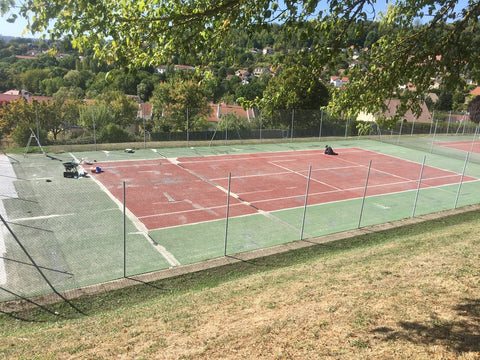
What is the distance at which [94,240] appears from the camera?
1269cm

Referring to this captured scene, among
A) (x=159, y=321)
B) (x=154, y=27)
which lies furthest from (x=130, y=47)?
(x=159, y=321)

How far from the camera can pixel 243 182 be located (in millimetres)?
20953

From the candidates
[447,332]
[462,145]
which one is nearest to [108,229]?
[447,332]

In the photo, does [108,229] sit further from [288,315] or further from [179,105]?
[179,105]

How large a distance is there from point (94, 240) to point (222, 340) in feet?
26.1

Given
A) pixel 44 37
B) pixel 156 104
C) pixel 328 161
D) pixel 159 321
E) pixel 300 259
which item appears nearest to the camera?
pixel 44 37

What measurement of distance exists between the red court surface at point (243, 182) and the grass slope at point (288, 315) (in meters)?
5.55

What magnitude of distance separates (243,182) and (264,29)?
14.2m

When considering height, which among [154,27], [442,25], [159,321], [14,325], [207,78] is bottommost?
[14,325]

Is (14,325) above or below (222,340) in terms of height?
below

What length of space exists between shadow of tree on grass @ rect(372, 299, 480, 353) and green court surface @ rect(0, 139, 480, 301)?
625 centimetres

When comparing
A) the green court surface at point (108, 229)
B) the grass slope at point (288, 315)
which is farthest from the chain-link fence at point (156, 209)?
the grass slope at point (288, 315)

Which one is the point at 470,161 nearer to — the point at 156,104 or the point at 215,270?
the point at 215,270

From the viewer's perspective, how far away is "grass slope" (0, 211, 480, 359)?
5.82 metres
